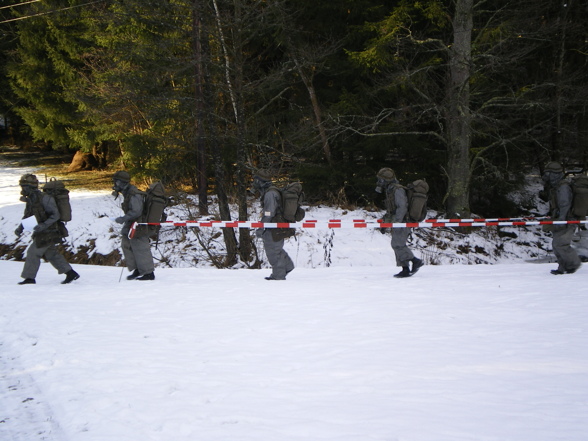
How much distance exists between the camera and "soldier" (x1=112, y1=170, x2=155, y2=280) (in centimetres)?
941

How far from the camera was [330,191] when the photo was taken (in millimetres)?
19234

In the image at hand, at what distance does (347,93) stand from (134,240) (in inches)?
441

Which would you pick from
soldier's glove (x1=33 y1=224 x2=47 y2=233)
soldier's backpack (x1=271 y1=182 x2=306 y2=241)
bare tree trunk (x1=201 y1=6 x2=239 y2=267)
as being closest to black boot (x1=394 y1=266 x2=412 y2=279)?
soldier's backpack (x1=271 y1=182 x2=306 y2=241)

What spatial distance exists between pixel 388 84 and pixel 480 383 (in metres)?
13.7

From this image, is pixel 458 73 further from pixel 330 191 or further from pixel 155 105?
pixel 155 105

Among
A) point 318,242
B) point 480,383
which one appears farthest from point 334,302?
point 318,242

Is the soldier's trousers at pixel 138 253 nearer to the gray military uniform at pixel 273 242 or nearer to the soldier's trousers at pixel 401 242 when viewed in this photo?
the gray military uniform at pixel 273 242

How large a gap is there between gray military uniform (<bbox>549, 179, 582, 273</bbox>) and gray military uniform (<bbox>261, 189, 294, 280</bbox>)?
4.75m

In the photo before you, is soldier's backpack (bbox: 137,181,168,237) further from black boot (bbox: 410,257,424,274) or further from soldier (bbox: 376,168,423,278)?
black boot (bbox: 410,257,424,274)

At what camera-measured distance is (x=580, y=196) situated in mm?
9156

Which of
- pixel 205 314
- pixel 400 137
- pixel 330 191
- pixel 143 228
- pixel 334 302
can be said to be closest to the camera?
pixel 205 314

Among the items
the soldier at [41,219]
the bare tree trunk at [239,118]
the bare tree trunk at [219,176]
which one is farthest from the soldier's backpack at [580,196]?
the bare tree trunk at [219,176]

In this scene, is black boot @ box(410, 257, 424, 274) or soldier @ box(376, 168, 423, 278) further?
black boot @ box(410, 257, 424, 274)

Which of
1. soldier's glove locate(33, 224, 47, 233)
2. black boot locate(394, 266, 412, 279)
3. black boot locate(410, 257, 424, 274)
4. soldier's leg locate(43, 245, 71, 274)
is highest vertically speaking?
soldier's glove locate(33, 224, 47, 233)
